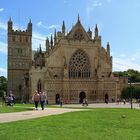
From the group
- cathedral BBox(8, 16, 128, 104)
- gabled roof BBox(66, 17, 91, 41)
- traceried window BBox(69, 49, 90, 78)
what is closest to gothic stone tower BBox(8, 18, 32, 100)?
cathedral BBox(8, 16, 128, 104)

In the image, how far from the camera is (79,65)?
285ft

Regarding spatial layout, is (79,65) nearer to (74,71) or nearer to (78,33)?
(74,71)

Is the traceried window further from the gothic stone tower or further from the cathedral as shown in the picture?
the gothic stone tower

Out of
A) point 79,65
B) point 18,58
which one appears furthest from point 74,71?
point 18,58

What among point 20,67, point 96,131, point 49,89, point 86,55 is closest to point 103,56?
point 86,55

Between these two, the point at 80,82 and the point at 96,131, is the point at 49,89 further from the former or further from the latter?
the point at 96,131

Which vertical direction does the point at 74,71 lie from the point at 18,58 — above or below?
below

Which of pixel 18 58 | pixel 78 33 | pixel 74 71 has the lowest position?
pixel 74 71

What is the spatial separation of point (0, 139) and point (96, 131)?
4246 mm

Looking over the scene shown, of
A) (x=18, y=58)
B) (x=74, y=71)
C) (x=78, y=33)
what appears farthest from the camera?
(x=18, y=58)

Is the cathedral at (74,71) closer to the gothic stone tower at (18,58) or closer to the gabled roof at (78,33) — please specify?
the gabled roof at (78,33)

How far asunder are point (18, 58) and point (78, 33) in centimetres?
2114

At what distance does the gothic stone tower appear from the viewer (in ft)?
326

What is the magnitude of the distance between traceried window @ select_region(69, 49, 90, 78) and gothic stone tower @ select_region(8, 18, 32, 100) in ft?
54.4
